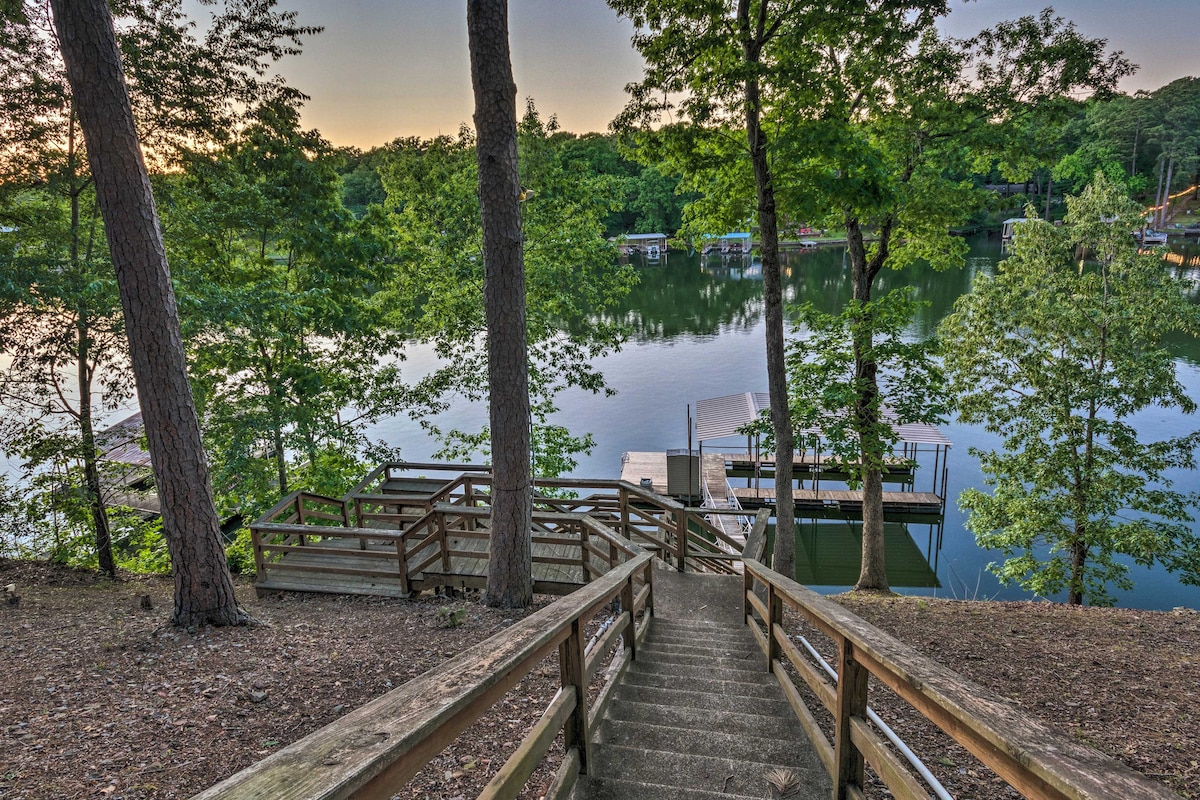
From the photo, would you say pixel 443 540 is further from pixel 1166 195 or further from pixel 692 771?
pixel 1166 195

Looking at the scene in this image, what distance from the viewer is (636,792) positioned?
2.18 m

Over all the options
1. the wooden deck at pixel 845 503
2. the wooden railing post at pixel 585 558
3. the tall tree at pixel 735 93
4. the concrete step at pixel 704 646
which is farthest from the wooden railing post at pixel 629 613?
the wooden deck at pixel 845 503

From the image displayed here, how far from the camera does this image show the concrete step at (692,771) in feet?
7.52

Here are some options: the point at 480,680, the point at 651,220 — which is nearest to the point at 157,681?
the point at 480,680

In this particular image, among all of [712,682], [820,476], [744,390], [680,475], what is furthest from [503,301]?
[744,390]

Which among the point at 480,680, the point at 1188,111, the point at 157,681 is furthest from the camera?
the point at 1188,111

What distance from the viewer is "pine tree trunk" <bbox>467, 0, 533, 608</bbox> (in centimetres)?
501

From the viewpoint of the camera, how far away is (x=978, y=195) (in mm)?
9062

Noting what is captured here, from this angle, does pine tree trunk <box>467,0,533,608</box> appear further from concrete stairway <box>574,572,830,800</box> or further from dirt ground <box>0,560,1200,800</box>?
concrete stairway <box>574,572,830,800</box>

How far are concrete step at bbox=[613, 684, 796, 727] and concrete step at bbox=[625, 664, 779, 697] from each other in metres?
0.09

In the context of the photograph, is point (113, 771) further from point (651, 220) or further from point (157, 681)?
point (651, 220)

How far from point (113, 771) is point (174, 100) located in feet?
28.3

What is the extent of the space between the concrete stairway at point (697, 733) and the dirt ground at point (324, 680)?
19.7 inches

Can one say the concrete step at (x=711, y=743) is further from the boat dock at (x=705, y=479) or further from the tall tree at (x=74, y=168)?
the boat dock at (x=705, y=479)
